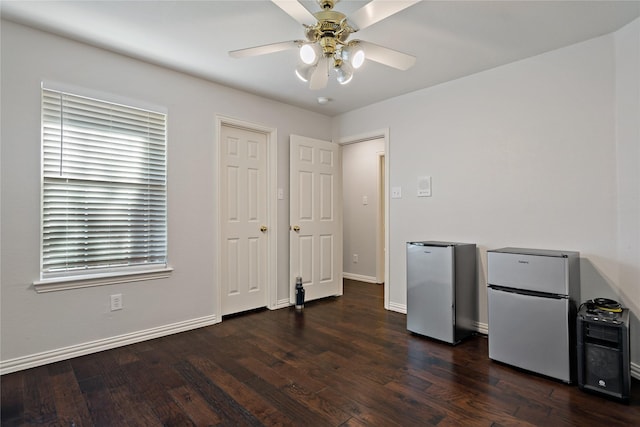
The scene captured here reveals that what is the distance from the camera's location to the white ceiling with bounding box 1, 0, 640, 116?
2.13 m

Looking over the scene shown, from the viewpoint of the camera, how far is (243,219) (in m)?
3.71

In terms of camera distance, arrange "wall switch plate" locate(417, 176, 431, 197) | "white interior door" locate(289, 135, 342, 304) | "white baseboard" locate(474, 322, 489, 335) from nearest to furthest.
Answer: "white baseboard" locate(474, 322, 489, 335) < "wall switch plate" locate(417, 176, 431, 197) < "white interior door" locate(289, 135, 342, 304)

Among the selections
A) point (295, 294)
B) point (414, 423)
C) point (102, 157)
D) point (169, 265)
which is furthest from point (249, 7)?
point (295, 294)

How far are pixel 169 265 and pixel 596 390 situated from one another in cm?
330

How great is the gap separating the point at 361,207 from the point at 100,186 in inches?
147

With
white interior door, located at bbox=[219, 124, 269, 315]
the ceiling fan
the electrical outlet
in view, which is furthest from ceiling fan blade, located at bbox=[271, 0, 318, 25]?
the electrical outlet

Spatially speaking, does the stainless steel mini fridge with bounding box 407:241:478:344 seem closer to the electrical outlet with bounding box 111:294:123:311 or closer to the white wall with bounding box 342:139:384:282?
the white wall with bounding box 342:139:384:282

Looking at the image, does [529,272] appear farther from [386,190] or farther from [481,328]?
[386,190]

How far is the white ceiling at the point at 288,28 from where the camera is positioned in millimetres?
2135

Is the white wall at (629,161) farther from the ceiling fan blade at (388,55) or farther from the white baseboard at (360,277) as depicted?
the white baseboard at (360,277)

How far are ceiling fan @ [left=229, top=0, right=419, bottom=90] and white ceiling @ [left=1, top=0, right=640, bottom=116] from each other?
32 cm

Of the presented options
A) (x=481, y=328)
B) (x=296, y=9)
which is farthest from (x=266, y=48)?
(x=481, y=328)

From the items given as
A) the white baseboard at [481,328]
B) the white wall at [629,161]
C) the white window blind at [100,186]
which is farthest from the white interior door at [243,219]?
the white wall at [629,161]

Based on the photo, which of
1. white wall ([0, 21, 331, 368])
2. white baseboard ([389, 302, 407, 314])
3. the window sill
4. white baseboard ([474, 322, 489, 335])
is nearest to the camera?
white wall ([0, 21, 331, 368])
